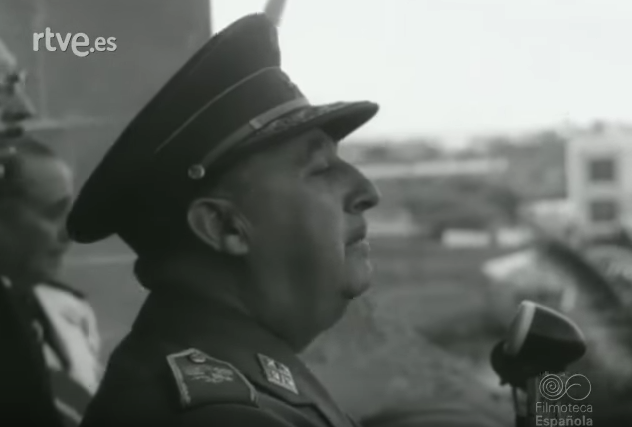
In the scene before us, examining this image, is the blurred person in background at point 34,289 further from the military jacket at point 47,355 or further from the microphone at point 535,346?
the microphone at point 535,346

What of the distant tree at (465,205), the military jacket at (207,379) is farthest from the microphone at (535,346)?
the military jacket at (207,379)

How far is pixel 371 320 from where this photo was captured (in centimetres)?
248

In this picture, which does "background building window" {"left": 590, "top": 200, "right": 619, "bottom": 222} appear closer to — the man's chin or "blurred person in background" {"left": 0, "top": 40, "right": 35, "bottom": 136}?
the man's chin

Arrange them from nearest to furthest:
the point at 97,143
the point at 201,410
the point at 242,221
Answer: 1. the point at 201,410
2. the point at 242,221
3. the point at 97,143

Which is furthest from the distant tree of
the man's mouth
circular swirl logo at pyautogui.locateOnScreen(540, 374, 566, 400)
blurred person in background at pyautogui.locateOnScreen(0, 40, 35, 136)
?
blurred person in background at pyautogui.locateOnScreen(0, 40, 35, 136)

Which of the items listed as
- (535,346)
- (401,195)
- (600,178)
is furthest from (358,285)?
(600,178)

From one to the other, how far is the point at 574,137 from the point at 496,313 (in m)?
0.47

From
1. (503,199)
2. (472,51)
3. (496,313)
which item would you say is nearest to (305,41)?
(472,51)

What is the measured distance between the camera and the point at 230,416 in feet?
6.38

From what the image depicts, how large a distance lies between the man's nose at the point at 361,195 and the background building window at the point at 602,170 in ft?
1.74

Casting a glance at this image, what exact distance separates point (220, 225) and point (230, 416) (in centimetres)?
48

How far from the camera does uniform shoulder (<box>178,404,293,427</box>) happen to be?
1.95 metres

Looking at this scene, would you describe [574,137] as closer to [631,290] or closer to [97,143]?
[631,290]
